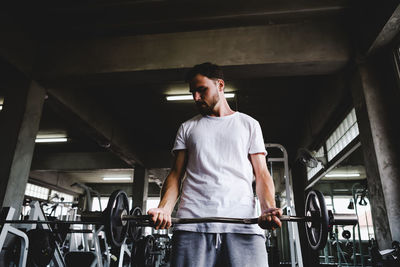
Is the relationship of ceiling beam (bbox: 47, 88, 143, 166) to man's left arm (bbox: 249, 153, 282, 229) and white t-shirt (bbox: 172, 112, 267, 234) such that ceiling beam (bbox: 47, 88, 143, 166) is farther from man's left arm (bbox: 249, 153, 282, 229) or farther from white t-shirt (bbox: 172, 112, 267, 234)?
man's left arm (bbox: 249, 153, 282, 229)

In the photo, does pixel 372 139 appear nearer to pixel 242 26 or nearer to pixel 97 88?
pixel 242 26

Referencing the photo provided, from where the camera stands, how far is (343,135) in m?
4.35

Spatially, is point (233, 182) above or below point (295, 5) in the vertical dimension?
below

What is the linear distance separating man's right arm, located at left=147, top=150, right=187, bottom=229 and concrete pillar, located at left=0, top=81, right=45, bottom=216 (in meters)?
2.83

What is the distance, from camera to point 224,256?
38.0 inches

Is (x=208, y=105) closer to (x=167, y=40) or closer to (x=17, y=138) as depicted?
(x=167, y=40)

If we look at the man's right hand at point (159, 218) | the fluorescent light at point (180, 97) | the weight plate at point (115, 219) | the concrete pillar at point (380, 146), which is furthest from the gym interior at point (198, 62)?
the man's right hand at point (159, 218)

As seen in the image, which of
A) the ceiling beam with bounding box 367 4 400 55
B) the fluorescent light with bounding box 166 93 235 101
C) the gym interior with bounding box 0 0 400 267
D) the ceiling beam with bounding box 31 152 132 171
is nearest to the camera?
the ceiling beam with bounding box 367 4 400 55

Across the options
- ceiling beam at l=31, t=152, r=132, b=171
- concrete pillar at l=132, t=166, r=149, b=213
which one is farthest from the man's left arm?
ceiling beam at l=31, t=152, r=132, b=171

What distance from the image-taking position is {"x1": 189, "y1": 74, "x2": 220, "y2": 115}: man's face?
1208 millimetres

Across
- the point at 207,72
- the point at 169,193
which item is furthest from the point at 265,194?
the point at 207,72

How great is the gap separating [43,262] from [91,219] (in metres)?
2.11

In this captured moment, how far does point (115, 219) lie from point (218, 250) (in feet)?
1.49

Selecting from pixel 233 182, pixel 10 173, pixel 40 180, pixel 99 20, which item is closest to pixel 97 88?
pixel 99 20
